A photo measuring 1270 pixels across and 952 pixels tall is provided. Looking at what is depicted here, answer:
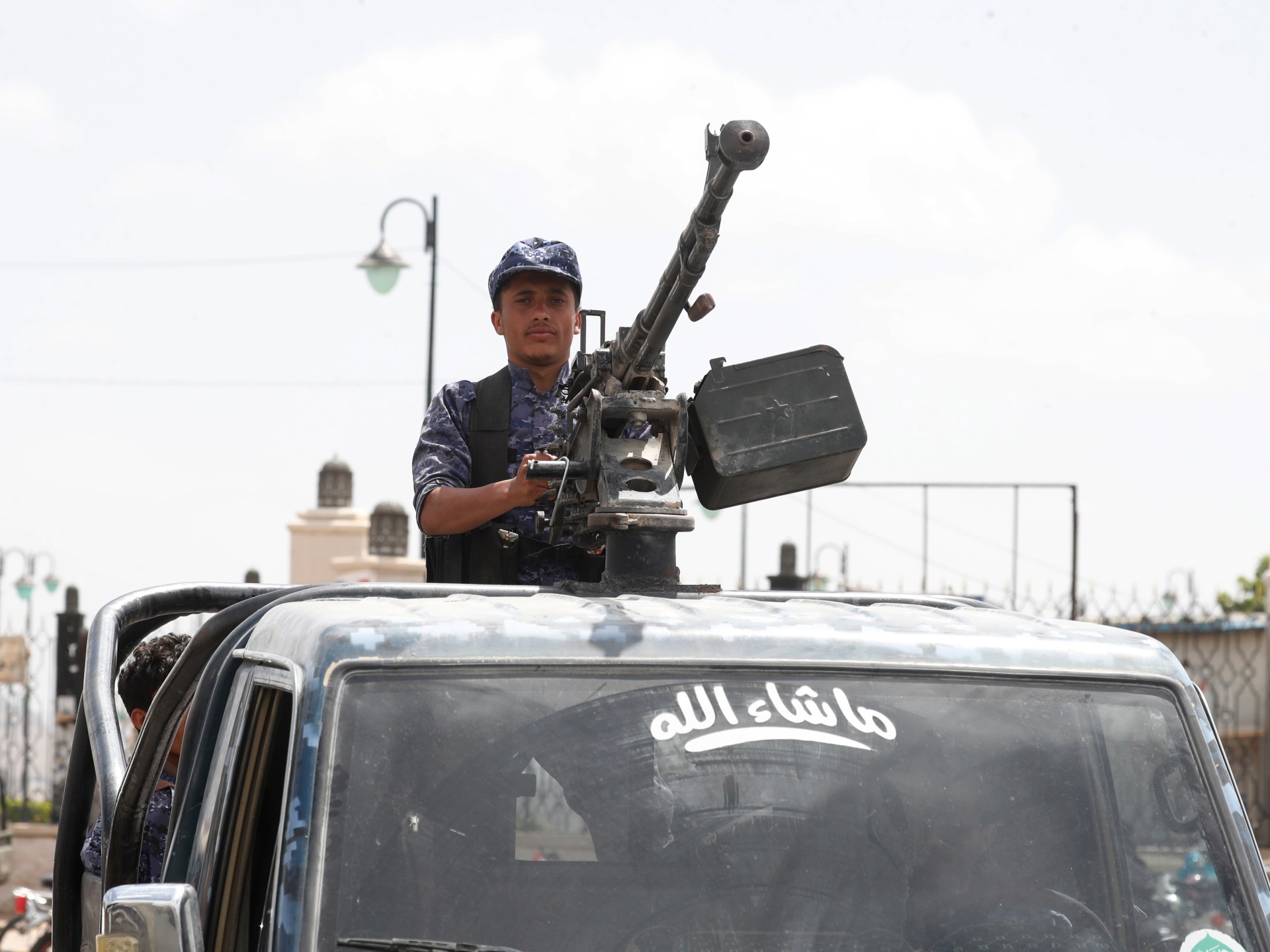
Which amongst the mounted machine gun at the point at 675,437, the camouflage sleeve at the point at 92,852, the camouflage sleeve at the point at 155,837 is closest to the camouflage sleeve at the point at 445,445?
the mounted machine gun at the point at 675,437

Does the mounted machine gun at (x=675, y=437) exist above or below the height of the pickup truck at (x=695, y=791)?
above

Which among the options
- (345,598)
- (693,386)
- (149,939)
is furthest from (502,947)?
(693,386)

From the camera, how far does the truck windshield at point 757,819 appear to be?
2.50 meters

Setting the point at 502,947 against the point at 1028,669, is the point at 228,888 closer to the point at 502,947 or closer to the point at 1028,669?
the point at 502,947

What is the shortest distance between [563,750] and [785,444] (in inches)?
44.5

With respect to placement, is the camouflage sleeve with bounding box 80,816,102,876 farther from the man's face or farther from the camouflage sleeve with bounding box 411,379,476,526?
the man's face

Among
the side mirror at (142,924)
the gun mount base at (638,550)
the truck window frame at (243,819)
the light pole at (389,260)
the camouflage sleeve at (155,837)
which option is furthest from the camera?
the light pole at (389,260)

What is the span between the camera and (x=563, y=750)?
2.61 metres

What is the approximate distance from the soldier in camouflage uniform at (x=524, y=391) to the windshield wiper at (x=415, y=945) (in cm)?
186

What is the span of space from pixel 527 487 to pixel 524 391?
0.99 metres

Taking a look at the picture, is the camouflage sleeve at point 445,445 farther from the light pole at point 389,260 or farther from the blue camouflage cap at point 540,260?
A: the light pole at point 389,260

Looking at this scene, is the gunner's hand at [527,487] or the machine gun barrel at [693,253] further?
the gunner's hand at [527,487]

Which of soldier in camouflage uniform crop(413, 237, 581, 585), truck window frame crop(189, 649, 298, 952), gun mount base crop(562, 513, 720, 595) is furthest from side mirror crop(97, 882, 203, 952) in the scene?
soldier in camouflage uniform crop(413, 237, 581, 585)

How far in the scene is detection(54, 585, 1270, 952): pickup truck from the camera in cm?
249
